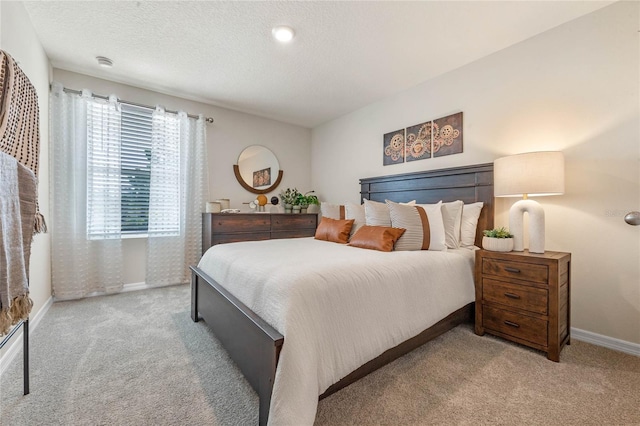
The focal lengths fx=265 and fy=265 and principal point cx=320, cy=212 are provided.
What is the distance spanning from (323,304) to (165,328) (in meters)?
1.71

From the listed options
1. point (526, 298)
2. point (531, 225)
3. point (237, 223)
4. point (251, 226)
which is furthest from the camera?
point (251, 226)

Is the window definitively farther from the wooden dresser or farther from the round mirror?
the round mirror

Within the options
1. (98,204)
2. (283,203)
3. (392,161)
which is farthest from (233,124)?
(392,161)

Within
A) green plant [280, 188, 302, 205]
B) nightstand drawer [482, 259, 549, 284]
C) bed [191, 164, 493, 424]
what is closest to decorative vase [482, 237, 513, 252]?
nightstand drawer [482, 259, 549, 284]

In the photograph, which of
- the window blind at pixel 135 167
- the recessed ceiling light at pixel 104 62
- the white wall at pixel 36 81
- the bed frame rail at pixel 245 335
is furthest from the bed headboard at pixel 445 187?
the white wall at pixel 36 81

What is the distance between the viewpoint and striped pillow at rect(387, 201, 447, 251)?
228cm

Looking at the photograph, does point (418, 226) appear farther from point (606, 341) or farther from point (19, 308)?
point (19, 308)

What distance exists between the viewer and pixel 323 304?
1.28 meters

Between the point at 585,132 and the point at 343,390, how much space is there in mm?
2610

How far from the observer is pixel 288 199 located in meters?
4.37

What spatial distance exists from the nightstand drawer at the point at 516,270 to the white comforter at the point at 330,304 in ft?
0.92

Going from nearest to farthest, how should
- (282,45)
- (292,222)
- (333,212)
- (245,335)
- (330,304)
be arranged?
(330,304) → (245,335) → (282,45) → (333,212) → (292,222)

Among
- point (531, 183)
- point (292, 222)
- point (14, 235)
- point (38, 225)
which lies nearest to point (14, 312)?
point (14, 235)

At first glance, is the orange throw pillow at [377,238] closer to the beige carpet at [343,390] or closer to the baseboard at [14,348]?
the beige carpet at [343,390]
